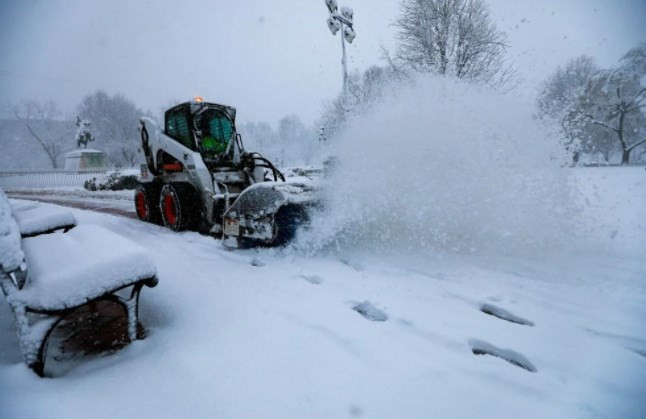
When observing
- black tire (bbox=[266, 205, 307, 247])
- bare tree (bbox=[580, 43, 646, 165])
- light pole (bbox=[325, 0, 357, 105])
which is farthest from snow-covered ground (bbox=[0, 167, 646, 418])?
bare tree (bbox=[580, 43, 646, 165])

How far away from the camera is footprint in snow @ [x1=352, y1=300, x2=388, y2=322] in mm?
2420

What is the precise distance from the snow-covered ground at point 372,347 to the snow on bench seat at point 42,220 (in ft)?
3.72

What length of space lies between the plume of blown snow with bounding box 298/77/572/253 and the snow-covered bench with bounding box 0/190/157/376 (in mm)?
2467

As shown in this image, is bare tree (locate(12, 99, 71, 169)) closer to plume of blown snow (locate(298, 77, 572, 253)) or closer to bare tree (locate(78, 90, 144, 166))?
bare tree (locate(78, 90, 144, 166))

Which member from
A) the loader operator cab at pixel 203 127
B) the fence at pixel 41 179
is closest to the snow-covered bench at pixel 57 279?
the loader operator cab at pixel 203 127

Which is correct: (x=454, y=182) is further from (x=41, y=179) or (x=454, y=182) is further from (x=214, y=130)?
(x=41, y=179)

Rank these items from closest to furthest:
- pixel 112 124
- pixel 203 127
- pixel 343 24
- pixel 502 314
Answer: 1. pixel 502 314
2. pixel 203 127
3. pixel 343 24
4. pixel 112 124

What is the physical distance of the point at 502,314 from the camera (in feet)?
8.13

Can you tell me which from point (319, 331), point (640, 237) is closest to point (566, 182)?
point (640, 237)

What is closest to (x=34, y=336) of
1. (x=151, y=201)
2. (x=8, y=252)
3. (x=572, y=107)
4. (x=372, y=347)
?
(x=8, y=252)

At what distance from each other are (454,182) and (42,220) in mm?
4888

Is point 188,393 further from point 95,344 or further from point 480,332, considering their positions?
point 480,332

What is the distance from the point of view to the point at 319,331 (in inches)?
86.7

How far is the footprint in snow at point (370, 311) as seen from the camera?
2.42 metres
